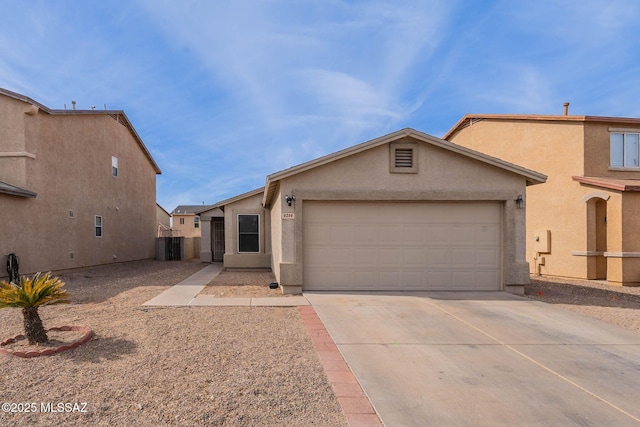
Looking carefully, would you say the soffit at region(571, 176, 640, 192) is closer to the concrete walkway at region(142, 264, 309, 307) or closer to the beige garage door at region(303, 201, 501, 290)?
the beige garage door at region(303, 201, 501, 290)

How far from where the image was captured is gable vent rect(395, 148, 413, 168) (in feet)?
32.7

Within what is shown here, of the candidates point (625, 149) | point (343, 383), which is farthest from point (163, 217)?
point (343, 383)

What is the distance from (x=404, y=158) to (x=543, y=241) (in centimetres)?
798

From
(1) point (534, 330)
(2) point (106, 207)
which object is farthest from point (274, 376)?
(2) point (106, 207)

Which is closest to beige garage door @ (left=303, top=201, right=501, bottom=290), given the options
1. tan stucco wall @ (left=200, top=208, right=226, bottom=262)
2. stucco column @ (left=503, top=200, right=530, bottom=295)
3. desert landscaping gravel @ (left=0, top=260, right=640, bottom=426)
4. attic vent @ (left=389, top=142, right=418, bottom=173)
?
stucco column @ (left=503, top=200, right=530, bottom=295)

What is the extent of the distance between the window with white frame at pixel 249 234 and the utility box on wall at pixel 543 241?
11446 millimetres

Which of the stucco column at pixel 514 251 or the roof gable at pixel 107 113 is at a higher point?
the roof gable at pixel 107 113

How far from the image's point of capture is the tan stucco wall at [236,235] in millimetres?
15453

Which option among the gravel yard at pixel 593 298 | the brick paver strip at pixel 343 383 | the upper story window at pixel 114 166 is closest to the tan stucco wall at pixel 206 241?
the upper story window at pixel 114 166

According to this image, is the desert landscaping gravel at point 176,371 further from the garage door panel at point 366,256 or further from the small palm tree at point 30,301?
the garage door panel at point 366,256

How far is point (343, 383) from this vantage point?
13.6 feet

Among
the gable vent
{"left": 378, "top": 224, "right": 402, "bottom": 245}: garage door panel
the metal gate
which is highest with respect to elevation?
the gable vent

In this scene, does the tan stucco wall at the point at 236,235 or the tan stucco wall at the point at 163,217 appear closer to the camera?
the tan stucco wall at the point at 236,235

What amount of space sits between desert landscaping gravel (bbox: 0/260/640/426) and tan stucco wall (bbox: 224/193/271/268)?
297 inches
